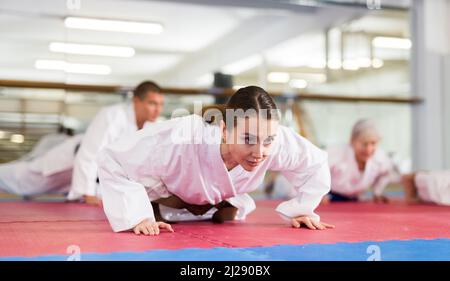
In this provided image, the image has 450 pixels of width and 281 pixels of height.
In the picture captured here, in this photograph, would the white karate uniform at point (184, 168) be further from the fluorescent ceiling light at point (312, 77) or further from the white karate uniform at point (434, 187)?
the fluorescent ceiling light at point (312, 77)

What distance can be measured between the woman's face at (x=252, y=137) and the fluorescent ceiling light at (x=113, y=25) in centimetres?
569

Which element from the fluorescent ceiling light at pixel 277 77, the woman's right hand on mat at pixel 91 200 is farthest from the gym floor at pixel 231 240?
the fluorescent ceiling light at pixel 277 77

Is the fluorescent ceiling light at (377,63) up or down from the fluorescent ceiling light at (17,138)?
up

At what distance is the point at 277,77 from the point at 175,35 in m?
1.78

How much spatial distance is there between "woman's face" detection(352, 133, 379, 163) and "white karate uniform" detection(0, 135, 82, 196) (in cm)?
179

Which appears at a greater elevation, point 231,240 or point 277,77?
point 277,77

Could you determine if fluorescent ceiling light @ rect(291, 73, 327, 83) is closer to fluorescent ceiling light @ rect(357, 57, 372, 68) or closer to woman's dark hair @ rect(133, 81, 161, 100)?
fluorescent ceiling light @ rect(357, 57, 372, 68)

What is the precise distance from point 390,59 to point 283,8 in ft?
5.08

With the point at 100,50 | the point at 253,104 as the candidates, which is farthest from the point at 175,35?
the point at 253,104

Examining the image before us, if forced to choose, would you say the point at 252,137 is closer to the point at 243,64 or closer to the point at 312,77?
the point at 312,77

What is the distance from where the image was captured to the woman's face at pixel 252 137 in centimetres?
173

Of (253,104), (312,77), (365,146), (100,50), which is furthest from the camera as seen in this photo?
(100,50)

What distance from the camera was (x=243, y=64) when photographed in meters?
8.12
